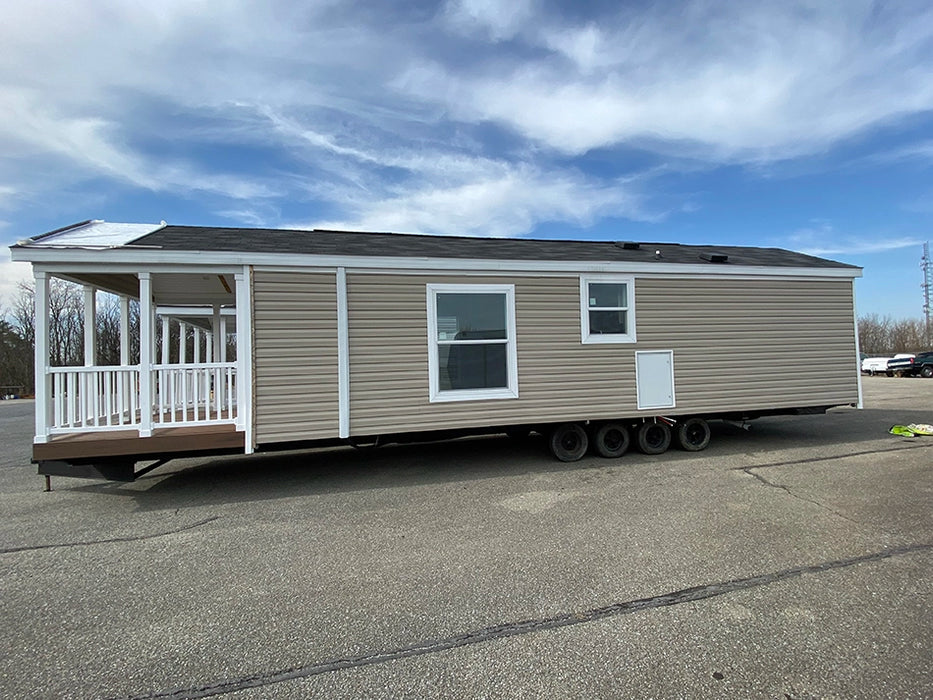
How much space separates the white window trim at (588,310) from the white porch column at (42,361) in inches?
251

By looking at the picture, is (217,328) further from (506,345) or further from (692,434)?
(692,434)

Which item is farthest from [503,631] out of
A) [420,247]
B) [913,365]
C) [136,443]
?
[913,365]

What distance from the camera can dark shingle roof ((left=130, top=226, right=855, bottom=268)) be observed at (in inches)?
242

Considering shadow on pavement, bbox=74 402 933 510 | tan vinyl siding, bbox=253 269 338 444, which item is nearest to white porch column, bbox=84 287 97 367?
shadow on pavement, bbox=74 402 933 510

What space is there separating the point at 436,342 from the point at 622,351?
2669 mm

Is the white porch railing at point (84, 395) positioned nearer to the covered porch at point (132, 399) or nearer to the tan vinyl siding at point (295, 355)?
the covered porch at point (132, 399)

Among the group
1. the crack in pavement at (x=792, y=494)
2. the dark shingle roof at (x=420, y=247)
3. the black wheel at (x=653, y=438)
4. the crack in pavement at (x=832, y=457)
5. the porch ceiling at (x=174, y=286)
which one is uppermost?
the dark shingle roof at (x=420, y=247)

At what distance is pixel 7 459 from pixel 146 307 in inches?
212

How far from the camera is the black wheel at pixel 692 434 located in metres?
7.29

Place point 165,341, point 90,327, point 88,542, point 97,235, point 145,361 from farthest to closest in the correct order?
point 165,341 → point 90,327 → point 97,235 → point 145,361 → point 88,542

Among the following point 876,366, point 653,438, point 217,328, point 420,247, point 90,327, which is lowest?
point 653,438

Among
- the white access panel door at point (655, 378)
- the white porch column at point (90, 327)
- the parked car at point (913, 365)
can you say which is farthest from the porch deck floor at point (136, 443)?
the parked car at point (913, 365)

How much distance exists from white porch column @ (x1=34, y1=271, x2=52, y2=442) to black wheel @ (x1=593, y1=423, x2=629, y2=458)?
21.8 feet

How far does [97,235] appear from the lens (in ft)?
20.6
